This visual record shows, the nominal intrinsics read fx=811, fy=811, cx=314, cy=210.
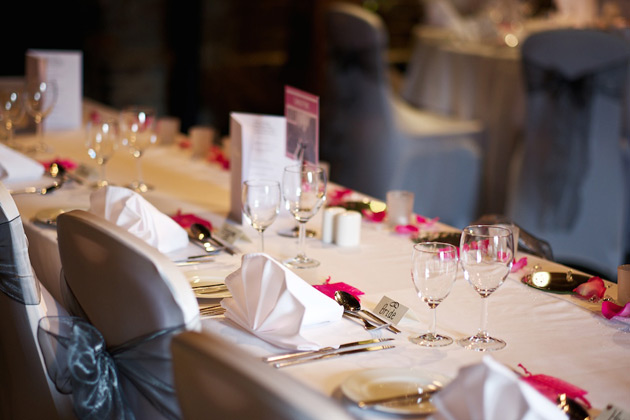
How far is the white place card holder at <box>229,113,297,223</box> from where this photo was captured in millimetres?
2057

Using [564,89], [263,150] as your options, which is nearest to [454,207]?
[564,89]

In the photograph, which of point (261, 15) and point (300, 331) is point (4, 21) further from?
point (300, 331)

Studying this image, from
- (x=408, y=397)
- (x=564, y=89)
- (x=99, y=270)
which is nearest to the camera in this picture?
(x=408, y=397)

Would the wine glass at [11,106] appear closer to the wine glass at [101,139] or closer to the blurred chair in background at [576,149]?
the wine glass at [101,139]

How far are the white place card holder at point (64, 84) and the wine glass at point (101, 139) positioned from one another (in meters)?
0.95

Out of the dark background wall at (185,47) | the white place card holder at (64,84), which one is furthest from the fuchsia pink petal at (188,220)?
the dark background wall at (185,47)

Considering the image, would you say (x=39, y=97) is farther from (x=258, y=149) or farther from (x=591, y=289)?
(x=591, y=289)

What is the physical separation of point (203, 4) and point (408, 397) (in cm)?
529

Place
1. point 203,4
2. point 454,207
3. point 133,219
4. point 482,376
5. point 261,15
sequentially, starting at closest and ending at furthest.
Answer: point 482,376, point 133,219, point 454,207, point 203,4, point 261,15

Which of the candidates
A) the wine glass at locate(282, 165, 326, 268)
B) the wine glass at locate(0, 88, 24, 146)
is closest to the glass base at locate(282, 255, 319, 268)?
the wine glass at locate(282, 165, 326, 268)

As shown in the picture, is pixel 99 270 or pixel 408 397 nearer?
pixel 408 397

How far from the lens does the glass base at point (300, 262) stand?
1.71m

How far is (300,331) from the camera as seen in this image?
52.9 inches

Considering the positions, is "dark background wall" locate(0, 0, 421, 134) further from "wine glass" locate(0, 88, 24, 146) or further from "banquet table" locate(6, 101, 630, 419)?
"banquet table" locate(6, 101, 630, 419)
